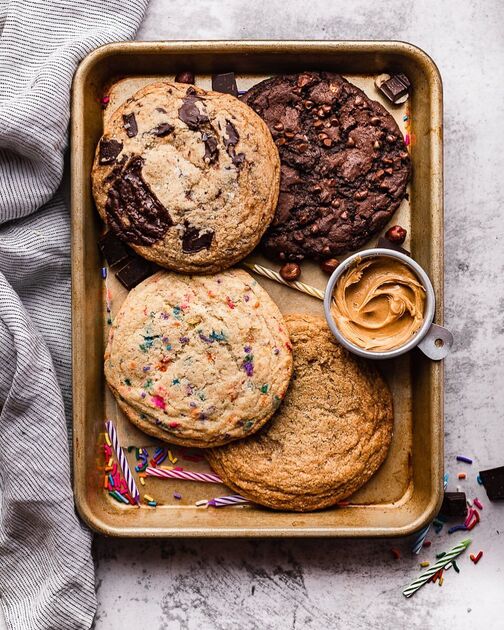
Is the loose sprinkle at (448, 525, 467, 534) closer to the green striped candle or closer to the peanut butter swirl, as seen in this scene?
the green striped candle

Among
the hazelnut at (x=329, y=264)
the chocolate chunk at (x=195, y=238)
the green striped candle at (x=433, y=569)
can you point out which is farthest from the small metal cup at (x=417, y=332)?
the green striped candle at (x=433, y=569)

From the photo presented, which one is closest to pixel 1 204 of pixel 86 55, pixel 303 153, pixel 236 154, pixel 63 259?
pixel 63 259

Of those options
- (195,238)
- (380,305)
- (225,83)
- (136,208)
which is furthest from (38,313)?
(380,305)

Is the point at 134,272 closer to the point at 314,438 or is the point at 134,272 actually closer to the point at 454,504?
the point at 314,438

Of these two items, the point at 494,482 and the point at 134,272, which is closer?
the point at 134,272

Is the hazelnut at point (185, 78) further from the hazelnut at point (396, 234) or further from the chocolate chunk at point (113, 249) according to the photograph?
the hazelnut at point (396, 234)

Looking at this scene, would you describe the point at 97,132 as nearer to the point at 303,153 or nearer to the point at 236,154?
the point at 236,154

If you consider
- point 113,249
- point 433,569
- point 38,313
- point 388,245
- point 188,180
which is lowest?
point 433,569
